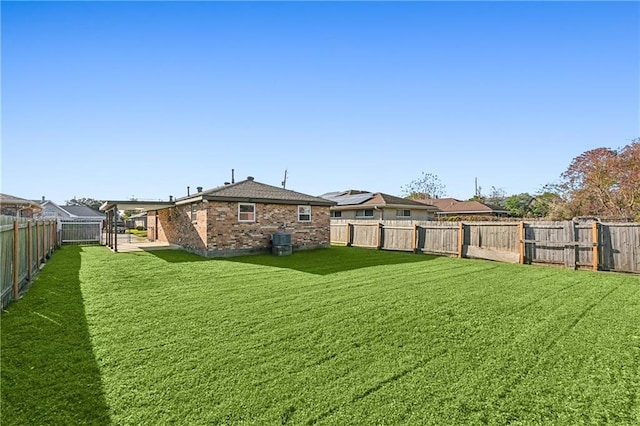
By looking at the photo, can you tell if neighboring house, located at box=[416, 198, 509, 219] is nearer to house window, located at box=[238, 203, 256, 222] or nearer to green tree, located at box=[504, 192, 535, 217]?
green tree, located at box=[504, 192, 535, 217]

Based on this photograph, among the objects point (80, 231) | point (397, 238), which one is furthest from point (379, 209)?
point (80, 231)

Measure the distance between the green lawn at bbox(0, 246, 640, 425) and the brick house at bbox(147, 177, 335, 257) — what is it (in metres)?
5.58

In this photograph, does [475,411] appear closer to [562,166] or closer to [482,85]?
[482,85]

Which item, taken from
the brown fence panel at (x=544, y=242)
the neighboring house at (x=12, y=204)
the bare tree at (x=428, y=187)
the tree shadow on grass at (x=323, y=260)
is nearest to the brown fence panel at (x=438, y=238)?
the tree shadow on grass at (x=323, y=260)

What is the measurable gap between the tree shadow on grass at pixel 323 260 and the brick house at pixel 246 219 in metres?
1.00

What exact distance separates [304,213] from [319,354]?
11.9 metres

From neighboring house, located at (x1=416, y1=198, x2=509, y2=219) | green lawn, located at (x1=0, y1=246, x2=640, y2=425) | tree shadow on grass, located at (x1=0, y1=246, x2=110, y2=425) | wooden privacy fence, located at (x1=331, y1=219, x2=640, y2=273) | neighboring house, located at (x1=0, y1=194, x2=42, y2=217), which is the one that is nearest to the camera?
tree shadow on grass, located at (x1=0, y1=246, x2=110, y2=425)

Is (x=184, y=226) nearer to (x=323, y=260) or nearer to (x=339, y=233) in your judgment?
(x=323, y=260)

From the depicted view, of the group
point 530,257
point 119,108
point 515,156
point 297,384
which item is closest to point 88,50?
point 119,108

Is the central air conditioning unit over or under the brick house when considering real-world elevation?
under

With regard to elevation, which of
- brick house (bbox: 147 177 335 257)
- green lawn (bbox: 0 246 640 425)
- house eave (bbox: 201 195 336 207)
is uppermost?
house eave (bbox: 201 195 336 207)

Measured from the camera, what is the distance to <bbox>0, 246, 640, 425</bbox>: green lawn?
281 cm

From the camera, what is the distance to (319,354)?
3.91 metres

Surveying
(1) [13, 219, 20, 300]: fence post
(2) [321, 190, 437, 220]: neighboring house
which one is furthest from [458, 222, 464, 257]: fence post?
(1) [13, 219, 20, 300]: fence post
